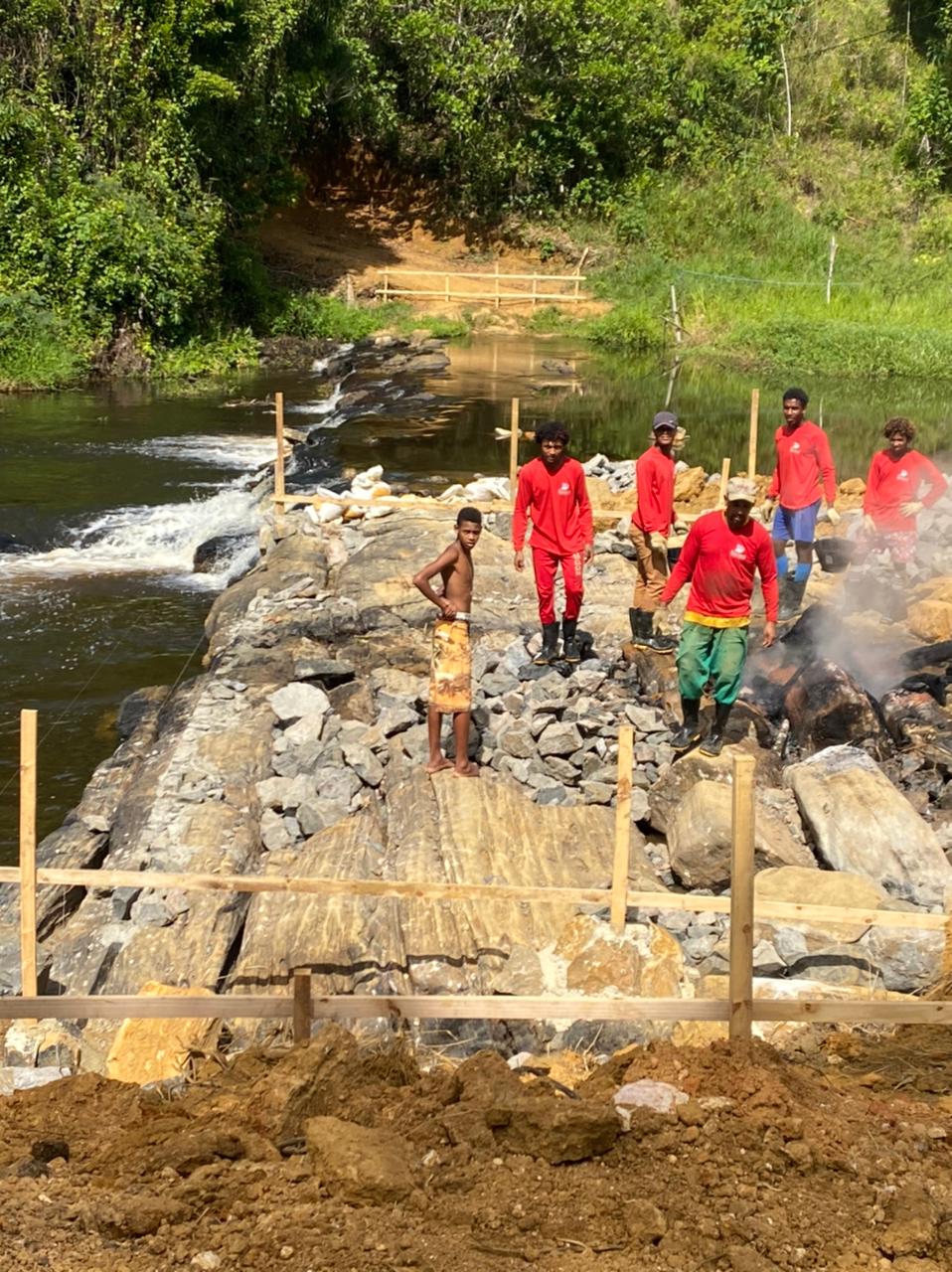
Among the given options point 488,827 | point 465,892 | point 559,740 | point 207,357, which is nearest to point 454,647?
point 559,740

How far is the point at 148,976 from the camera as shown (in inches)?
220

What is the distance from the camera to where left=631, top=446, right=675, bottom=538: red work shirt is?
9.26m

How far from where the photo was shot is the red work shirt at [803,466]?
9.73m

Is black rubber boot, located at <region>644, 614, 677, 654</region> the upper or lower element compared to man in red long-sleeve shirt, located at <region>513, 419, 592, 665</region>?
lower

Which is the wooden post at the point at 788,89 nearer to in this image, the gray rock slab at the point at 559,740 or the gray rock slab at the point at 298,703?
the gray rock slab at the point at 298,703

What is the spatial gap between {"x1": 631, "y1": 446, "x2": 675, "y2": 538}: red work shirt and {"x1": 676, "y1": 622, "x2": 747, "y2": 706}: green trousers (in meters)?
2.08

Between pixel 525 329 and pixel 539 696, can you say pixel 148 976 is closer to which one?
pixel 539 696

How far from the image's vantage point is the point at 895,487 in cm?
996

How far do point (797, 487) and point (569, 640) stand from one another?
2.37 meters

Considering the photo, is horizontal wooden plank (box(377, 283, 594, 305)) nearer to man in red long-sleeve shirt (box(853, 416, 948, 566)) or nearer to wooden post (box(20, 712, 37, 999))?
man in red long-sleeve shirt (box(853, 416, 948, 566))

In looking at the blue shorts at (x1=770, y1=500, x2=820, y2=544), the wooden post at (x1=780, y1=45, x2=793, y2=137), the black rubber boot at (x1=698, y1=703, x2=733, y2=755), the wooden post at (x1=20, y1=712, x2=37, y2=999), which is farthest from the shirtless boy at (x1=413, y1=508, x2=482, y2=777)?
the wooden post at (x1=780, y1=45, x2=793, y2=137)

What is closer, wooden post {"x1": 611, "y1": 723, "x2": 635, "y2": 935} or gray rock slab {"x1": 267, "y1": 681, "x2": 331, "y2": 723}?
wooden post {"x1": 611, "y1": 723, "x2": 635, "y2": 935}

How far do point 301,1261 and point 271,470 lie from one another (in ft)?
46.0

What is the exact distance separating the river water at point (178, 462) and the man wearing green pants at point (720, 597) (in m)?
4.29
